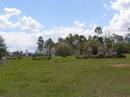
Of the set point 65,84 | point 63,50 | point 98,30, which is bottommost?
point 65,84

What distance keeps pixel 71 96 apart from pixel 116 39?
6360 inches

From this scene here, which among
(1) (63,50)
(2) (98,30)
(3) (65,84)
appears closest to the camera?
(3) (65,84)

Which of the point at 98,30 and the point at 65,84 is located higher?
the point at 98,30

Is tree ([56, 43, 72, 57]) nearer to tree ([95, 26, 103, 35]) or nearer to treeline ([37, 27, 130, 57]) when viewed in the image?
treeline ([37, 27, 130, 57])

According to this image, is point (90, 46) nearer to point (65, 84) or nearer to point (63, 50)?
point (63, 50)

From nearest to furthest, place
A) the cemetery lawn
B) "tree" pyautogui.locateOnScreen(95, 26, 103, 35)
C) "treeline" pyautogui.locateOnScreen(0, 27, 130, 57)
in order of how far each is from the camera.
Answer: the cemetery lawn, "treeline" pyautogui.locateOnScreen(0, 27, 130, 57), "tree" pyautogui.locateOnScreen(95, 26, 103, 35)

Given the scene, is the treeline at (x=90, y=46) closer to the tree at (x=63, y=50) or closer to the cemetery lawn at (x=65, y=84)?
the tree at (x=63, y=50)

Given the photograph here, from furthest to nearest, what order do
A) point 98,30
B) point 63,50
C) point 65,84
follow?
point 98,30, point 63,50, point 65,84

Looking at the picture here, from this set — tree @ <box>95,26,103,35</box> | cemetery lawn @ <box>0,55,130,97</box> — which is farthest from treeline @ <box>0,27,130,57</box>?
cemetery lawn @ <box>0,55,130,97</box>

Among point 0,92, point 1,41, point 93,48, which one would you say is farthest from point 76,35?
point 0,92

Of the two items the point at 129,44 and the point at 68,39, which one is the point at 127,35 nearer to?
the point at 129,44

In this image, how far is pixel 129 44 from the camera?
169375 millimetres

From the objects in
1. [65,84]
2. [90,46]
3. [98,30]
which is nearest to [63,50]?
[90,46]

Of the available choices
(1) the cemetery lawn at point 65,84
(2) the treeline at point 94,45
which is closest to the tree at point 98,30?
(2) the treeline at point 94,45
